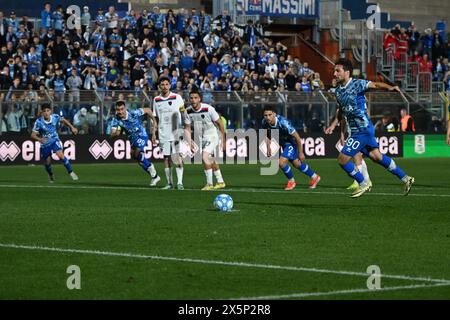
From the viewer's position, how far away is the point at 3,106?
115 ft

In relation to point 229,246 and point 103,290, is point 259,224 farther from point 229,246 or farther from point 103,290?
point 103,290

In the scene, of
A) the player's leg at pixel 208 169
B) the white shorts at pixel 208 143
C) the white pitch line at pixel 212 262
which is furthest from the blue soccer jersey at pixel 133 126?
the white pitch line at pixel 212 262

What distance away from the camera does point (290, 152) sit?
2359cm

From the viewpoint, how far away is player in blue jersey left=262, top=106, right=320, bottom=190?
2302cm

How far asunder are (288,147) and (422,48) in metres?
27.3

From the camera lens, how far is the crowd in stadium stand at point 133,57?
1411 inches

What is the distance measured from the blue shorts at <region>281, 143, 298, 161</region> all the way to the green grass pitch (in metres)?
1.65

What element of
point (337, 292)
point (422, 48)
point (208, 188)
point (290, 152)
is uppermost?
point (422, 48)

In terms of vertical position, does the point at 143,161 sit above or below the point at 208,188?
above

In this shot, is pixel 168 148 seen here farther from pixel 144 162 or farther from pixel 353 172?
pixel 353 172

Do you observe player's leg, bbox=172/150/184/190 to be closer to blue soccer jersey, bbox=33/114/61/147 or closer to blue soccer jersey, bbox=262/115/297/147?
blue soccer jersey, bbox=262/115/297/147

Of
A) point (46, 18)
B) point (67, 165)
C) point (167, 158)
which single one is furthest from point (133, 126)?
point (46, 18)

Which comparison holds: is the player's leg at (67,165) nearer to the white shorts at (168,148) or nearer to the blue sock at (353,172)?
the white shorts at (168,148)

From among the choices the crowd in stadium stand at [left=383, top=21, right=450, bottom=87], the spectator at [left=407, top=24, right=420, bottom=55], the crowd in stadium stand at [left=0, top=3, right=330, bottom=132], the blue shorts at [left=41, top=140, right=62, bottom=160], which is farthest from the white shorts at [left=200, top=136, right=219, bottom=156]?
the spectator at [left=407, top=24, right=420, bottom=55]
